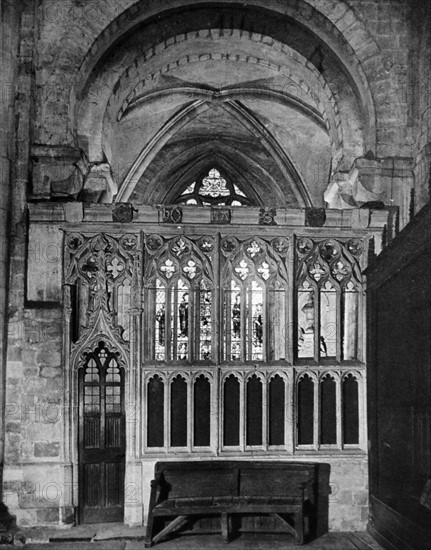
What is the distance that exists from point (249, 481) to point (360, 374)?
68.5 inches

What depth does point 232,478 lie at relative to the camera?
296 inches

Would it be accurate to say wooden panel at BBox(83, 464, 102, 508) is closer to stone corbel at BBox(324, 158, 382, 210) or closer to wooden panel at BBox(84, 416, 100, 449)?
wooden panel at BBox(84, 416, 100, 449)

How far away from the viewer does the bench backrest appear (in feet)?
24.4

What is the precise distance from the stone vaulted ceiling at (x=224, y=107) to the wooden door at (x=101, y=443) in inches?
112

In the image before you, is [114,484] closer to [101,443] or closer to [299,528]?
[101,443]

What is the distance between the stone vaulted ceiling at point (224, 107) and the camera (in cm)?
875

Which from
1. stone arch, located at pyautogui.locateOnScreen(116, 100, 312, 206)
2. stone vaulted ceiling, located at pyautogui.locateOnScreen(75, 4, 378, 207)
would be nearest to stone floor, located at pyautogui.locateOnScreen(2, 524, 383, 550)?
stone vaulted ceiling, located at pyautogui.locateOnScreen(75, 4, 378, 207)

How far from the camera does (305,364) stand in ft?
25.8

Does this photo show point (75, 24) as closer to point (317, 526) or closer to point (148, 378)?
point (148, 378)

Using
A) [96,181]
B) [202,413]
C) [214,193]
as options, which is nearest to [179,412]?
[202,413]

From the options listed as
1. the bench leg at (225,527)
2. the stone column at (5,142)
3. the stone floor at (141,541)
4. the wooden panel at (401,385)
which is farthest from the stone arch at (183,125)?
the bench leg at (225,527)

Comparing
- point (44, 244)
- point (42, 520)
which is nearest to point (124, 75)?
point (44, 244)

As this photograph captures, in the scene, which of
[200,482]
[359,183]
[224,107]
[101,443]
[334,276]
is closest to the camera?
[200,482]

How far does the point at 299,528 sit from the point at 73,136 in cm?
500
